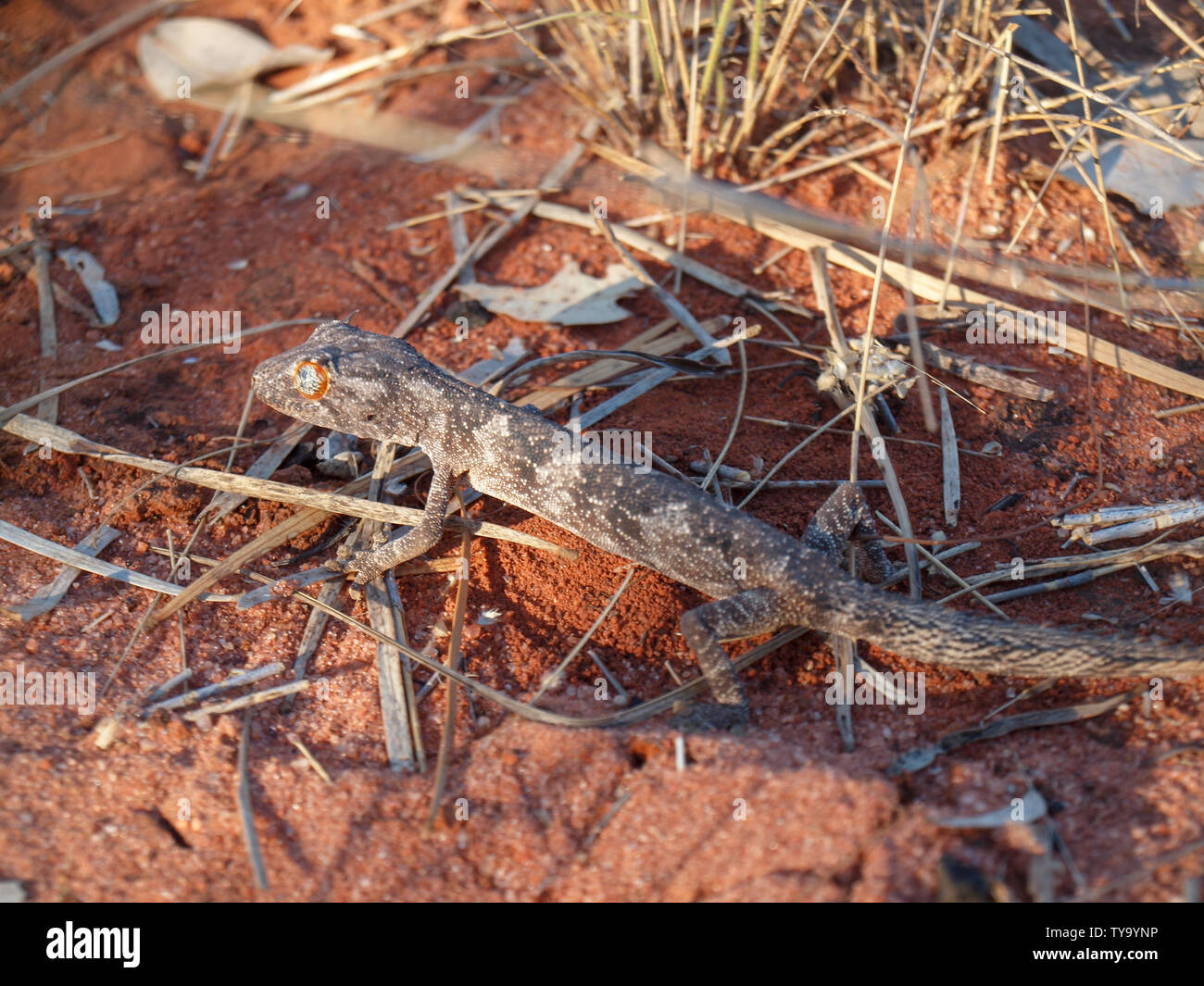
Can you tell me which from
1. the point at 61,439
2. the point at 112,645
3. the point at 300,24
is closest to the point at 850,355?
the point at 112,645

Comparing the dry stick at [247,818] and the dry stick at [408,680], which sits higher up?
the dry stick at [408,680]

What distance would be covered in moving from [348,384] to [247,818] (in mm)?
2429

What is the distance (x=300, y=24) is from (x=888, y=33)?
241 inches

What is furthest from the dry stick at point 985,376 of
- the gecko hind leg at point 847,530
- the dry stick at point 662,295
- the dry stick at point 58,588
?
the dry stick at point 58,588

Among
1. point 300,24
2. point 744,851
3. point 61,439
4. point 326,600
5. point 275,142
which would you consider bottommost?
point 744,851

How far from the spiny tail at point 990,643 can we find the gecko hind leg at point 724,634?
0.30 metres

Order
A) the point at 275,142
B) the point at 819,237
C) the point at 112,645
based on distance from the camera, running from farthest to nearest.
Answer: the point at 275,142 < the point at 819,237 < the point at 112,645

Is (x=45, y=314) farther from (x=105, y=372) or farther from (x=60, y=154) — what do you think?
(x=60, y=154)

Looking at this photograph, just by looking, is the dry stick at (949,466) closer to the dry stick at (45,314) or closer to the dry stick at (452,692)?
the dry stick at (452,692)

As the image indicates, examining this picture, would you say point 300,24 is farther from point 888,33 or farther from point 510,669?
point 510,669

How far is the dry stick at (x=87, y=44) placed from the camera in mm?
9117

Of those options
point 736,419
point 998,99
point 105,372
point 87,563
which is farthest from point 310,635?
point 998,99

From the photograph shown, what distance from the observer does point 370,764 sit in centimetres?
426

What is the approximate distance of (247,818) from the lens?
386cm
